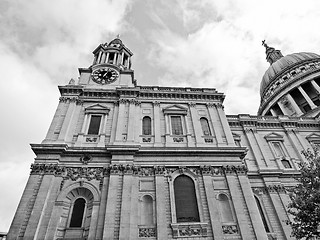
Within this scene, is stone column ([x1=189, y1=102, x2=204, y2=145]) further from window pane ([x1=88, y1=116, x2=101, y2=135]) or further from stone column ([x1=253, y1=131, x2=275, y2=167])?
window pane ([x1=88, y1=116, x2=101, y2=135])

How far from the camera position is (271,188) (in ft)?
70.6

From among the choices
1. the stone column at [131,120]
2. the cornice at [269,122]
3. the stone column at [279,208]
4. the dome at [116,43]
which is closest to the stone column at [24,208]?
the stone column at [131,120]

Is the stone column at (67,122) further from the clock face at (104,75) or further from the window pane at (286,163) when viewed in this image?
the window pane at (286,163)

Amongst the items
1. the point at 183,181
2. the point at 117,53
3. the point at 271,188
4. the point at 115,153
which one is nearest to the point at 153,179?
the point at 183,181

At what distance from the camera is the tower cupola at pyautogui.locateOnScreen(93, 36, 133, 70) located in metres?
28.9

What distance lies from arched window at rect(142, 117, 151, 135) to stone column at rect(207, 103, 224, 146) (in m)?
6.06

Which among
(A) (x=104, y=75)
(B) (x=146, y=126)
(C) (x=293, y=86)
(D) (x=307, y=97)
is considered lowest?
(B) (x=146, y=126)

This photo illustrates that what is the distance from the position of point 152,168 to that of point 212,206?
204 inches

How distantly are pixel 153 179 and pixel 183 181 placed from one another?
7.68 ft

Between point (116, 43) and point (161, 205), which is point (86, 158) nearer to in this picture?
point (161, 205)

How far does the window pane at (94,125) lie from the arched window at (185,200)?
27.8 ft

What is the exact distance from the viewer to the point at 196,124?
22016 mm

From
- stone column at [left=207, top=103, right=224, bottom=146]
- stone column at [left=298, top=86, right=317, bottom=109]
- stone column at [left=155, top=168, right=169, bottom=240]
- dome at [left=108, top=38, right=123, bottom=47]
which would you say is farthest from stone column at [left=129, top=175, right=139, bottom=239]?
stone column at [left=298, top=86, right=317, bottom=109]

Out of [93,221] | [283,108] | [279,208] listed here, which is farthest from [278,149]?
[93,221]
